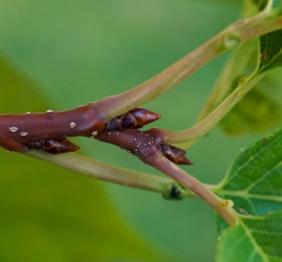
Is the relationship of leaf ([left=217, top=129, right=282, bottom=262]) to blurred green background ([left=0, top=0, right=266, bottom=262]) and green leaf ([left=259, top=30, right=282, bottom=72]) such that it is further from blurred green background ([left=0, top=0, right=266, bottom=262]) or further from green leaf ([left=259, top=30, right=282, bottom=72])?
blurred green background ([left=0, top=0, right=266, bottom=262])

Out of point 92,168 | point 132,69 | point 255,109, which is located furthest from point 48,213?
point 132,69

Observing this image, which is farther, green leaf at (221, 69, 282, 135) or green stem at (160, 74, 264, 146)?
green leaf at (221, 69, 282, 135)

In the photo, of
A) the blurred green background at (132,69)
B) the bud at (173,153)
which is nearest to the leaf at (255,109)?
the blurred green background at (132,69)

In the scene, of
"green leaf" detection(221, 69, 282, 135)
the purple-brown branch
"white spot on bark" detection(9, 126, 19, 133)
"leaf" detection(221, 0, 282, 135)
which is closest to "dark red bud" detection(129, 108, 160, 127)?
the purple-brown branch

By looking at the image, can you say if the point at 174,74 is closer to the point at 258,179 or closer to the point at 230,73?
the point at 258,179

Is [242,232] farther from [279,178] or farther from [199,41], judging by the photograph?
[199,41]

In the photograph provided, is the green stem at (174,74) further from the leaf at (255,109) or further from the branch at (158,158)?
the leaf at (255,109)
